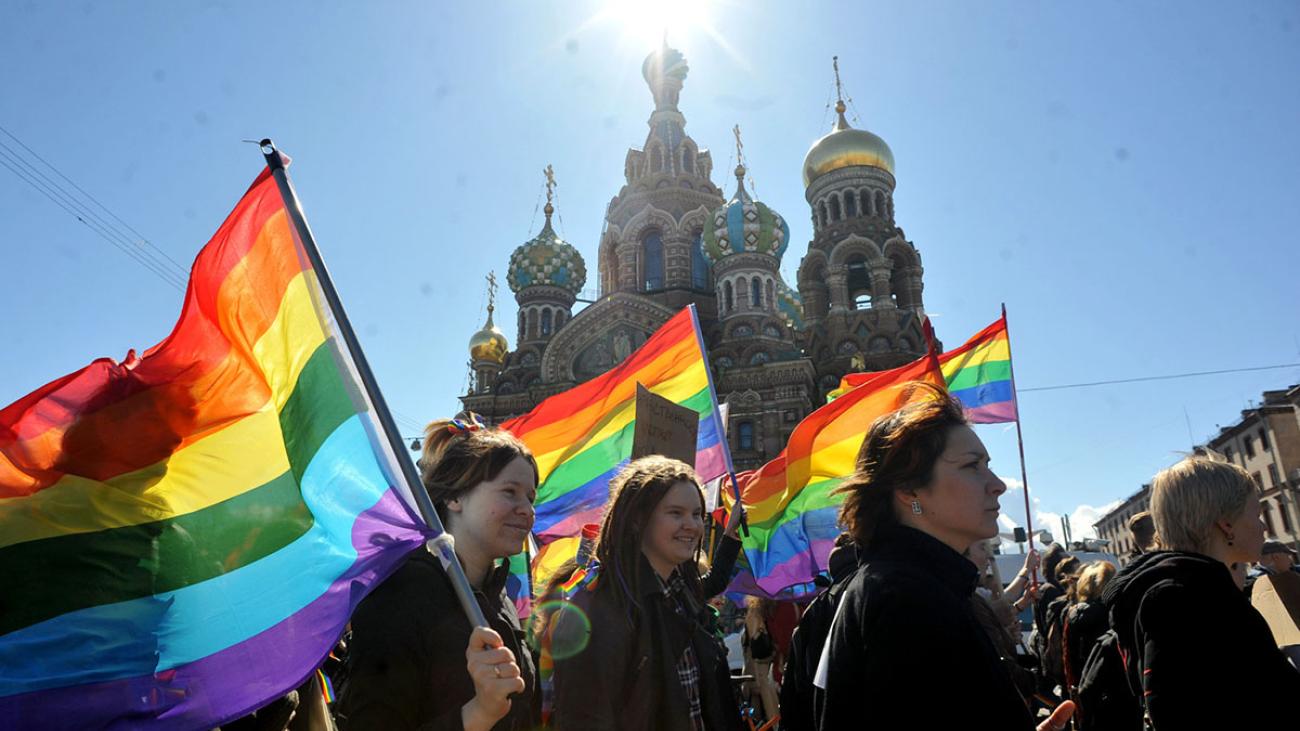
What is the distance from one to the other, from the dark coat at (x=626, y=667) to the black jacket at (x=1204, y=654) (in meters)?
1.45

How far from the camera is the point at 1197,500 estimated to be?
2.86 m

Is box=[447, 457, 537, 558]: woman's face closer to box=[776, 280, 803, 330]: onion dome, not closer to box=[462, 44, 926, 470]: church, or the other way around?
box=[462, 44, 926, 470]: church

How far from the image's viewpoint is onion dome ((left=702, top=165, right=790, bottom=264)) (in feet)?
103

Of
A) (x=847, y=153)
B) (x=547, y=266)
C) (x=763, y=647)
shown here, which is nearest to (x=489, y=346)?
(x=547, y=266)

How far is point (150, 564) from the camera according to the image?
2.13 m

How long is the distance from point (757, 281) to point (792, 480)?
24766 millimetres

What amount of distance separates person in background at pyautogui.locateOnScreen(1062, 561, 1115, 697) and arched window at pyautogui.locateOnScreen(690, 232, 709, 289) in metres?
31.7

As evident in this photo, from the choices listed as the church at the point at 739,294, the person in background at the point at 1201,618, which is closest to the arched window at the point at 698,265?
the church at the point at 739,294

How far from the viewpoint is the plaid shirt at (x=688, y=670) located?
2.93 m

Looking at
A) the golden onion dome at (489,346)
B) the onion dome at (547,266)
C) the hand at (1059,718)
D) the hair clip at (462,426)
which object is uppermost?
the onion dome at (547,266)

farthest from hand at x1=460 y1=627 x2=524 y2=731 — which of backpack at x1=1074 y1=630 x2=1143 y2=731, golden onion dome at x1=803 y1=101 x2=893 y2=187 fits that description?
golden onion dome at x1=803 y1=101 x2=893 y2=187

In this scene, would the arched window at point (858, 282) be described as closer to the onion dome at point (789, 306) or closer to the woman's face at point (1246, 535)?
the onion dome at point (789, 306)

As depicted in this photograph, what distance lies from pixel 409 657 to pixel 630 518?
3.47 feet

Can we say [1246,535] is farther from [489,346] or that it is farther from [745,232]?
[489,346]
